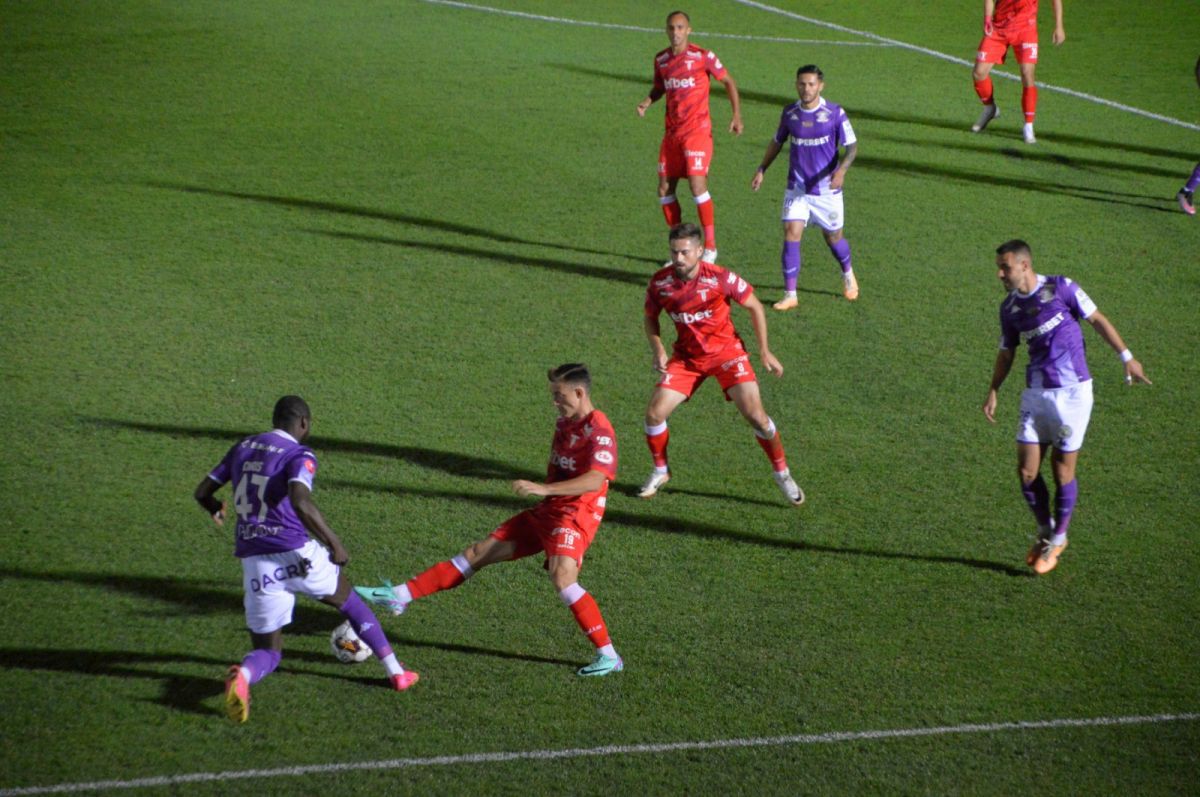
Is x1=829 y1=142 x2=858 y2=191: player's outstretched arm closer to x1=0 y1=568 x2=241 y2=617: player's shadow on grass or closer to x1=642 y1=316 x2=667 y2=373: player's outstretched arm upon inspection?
x1=642 y1=316 x2=667 y2=373: player's outstretched arm

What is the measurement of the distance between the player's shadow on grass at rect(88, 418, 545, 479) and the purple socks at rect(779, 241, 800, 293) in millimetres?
4357

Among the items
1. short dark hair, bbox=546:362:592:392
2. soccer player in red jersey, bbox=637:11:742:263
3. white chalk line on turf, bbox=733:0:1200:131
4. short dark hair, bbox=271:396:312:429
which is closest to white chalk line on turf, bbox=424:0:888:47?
white chalk line on turf, bbox=733:0:1200:131

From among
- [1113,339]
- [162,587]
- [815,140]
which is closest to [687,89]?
[815,140]

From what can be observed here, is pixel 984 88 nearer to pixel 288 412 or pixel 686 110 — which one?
pixel 686 110

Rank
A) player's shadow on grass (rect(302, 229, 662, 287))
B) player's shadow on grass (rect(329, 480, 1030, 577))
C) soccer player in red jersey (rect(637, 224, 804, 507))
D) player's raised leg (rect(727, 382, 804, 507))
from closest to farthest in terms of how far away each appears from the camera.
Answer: player's shadow on grass (rect(329, 480, 1030, 577))
soccer player in red jersey (rect(637, 224, 804, 507))
player's raised leg (rect(727, 382, 804, 507))
player's shadow on grass (rect(302, 229, 662, 287))

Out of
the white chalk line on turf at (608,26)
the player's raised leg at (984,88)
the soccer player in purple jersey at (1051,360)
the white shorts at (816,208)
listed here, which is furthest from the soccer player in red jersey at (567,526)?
the white chalk line on turf at (608,26)

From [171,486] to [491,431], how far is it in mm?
2599

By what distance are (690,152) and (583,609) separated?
757 cm

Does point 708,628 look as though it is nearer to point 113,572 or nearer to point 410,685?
point 410,685

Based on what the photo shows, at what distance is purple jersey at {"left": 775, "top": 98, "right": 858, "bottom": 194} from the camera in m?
12.9

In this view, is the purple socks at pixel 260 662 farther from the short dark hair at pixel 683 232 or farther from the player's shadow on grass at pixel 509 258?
the player's shadow on grass at pixel 509 258

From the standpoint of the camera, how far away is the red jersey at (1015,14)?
18594 millimetres

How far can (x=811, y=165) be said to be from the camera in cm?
1304

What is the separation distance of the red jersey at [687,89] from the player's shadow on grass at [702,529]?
18.2 ft
